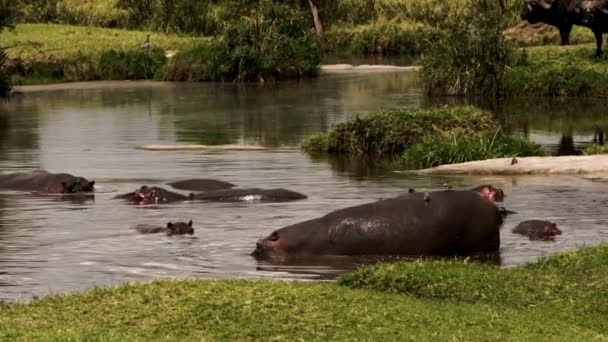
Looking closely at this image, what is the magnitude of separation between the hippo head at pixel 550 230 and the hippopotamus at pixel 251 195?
395cm

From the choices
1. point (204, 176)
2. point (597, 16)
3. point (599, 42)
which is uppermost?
point (597, 16)

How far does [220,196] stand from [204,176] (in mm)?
2979

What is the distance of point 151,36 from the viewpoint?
5062 cm

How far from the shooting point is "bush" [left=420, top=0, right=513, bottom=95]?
3189cm

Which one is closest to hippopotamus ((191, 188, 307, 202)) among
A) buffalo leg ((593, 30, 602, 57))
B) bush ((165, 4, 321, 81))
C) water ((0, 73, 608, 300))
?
water ((0, 73, 608, 300))

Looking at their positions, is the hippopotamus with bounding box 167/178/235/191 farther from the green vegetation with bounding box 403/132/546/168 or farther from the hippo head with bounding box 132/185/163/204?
the green vegetation with bounding box 403/132/546/168

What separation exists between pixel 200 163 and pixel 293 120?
860cm

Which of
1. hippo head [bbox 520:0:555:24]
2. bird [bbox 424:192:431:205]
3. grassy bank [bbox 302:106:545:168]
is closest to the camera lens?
bird [bbox 424:192:431:205]

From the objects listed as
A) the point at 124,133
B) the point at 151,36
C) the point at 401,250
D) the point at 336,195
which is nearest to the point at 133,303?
the point at 401,250

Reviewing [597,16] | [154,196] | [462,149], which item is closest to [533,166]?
[462,149]

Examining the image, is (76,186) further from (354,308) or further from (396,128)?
(354,308)

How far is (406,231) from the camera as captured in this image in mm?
13023

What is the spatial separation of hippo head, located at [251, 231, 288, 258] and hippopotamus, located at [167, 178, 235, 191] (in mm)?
4758

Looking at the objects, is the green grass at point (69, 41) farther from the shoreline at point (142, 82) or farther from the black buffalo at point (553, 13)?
the black buffalo at point (553, 13)
